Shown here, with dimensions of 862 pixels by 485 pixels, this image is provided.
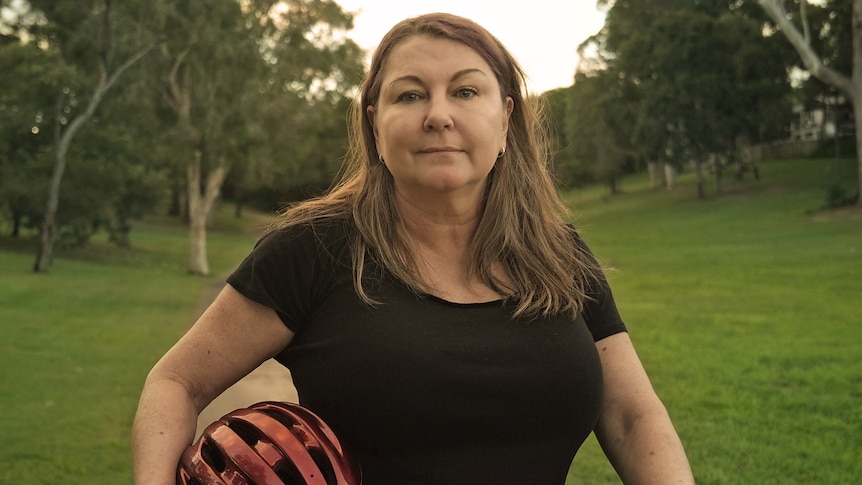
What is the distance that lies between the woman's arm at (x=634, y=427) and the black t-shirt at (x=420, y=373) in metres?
0.16

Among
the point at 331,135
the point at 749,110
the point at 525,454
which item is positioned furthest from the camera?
the point at 331,135

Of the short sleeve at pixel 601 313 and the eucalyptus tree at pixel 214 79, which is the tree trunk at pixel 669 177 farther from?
the short sleeve at pixel 601 313

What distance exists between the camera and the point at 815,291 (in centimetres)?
1493

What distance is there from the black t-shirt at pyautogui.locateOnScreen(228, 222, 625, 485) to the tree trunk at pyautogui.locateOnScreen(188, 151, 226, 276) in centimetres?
2589

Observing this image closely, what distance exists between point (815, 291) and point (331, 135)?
4109cm

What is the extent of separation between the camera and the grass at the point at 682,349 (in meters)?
6.54

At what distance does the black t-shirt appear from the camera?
2.05 metres

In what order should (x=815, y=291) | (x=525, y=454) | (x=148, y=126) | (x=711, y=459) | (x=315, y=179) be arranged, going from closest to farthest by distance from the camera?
1. (x=525, y=454)
2. (x=711, y=459)
3. (x=815, y=291)
4. (x=148, y=126)
5. (x=315, y=179)

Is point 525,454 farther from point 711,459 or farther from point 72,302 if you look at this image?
point 72,302

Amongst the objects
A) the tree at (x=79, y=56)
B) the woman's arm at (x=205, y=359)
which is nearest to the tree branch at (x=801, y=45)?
the tree at (x=79, y=56)

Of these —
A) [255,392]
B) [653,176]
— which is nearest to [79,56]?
[255,392]

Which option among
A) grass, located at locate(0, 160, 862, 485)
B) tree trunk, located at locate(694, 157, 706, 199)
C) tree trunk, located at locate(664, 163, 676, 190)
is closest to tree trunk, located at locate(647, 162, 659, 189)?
tree trunk, located at locate(664, 163, 676, 190)

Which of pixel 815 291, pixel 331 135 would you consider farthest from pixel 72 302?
pixel 331 135

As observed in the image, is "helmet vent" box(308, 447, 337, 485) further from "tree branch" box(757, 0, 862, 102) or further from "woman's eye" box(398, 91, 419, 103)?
"tree branch" box(757, 0, 862, 102)
